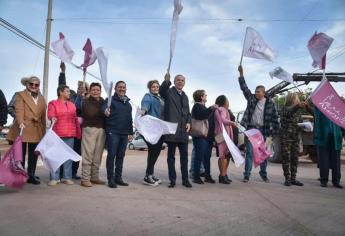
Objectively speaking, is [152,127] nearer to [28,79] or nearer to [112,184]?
[112,184]

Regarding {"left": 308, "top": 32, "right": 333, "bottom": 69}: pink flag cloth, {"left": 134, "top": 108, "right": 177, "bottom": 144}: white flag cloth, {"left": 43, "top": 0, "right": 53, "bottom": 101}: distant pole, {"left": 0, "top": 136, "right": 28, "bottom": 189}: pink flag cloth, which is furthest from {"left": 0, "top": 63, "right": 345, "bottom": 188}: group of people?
{"left": 43, "top": 0, "right": 53, "bottom": 101}: distant pole

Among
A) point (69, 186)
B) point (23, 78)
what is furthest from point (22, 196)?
point (23, 78)

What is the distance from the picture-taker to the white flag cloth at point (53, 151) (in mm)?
6270

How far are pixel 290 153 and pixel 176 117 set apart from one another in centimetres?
237

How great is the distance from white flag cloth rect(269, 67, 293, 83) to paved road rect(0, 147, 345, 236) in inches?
84.9

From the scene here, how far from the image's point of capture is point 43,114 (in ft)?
22.5

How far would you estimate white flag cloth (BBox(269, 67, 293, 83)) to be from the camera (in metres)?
7.63

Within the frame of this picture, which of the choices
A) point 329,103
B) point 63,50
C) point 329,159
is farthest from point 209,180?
point 63,50

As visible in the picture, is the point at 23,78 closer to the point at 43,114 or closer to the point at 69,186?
the point at 43,114

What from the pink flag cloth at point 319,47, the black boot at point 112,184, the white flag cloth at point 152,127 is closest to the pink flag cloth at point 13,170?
the black boot at point 112,184

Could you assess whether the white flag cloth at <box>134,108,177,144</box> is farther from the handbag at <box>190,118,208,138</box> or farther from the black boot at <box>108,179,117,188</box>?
the black boot at <box>108,179,117,188</box>

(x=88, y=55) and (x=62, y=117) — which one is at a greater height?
(x=88, y=55)

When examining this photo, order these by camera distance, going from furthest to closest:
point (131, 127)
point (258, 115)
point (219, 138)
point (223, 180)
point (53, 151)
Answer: point (258, 115) < point (219, 138) < point (223, 180) < point (131, 127) < point (53, 151)

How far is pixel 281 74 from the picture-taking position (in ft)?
25.3
